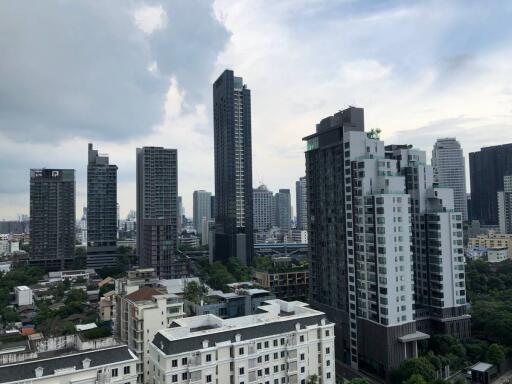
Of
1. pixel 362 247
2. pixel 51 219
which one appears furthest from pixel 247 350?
pixel 51 219

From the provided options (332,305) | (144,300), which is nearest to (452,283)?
(332,305)

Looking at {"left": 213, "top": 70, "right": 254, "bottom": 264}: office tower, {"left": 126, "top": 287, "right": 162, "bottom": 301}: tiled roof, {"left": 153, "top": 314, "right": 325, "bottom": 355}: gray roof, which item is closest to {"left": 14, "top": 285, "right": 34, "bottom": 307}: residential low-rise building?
{"left": 126, "top": 287, "right": 162, "bottom": 301}: tiled roof

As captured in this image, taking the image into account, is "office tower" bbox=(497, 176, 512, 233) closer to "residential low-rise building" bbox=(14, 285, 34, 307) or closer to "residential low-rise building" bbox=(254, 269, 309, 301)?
"residential low-rise building" bbox=(254, 269, 309, 301)

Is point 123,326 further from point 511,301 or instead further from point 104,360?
point 511,301

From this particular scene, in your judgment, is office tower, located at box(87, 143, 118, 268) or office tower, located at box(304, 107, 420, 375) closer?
office tower, located at box(304, 107, 420, 375)

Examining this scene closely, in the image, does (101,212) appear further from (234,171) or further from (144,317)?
(144,317)

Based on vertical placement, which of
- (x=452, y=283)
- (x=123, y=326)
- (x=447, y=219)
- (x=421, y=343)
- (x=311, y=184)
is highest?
(x=311, y=184)

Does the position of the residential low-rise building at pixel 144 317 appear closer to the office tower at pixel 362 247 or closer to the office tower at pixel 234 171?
the office tower at pixel 362 247
